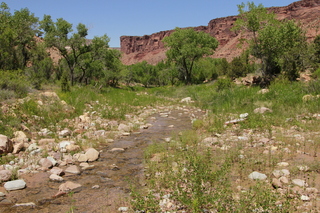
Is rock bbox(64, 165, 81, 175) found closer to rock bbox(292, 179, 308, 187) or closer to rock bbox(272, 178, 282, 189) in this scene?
rock bbox(272, 178, 282, 189)

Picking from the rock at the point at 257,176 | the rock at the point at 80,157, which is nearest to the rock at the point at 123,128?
the rock at the point at 80,157

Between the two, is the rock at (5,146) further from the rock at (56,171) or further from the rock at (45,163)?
the rock at (56,171)

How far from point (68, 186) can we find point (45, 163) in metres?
1.50

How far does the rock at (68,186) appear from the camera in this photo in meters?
4.55

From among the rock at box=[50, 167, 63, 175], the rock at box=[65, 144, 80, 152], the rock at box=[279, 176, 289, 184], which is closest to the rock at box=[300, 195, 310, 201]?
the rock at box=[279, 176, 289, 184]

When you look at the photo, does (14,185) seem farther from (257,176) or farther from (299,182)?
(299,182)

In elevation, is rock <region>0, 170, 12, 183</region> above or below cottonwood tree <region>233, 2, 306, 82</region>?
below

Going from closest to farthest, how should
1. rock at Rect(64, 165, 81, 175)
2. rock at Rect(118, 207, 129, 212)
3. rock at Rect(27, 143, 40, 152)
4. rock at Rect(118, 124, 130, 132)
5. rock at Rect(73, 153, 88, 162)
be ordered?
rock at Rect(118, 207, 129, 212) < rock at Rect(64, 165, 81, 175) < rock at Rect(73, 153, 88, 162) < rock at Rect(27, 143, 40, 152) < rock at Rect(118, 124, 130, 132)

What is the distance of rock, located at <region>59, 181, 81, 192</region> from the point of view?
455cm

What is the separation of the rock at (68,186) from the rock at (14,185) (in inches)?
28.9

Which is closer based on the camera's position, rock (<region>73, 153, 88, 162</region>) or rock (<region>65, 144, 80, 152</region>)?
rock (<region>73, 153, 88, 162</region>)

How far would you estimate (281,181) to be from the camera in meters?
4.20

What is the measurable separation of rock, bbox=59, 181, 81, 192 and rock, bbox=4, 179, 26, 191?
2.41 feet

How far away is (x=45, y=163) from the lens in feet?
18.9
